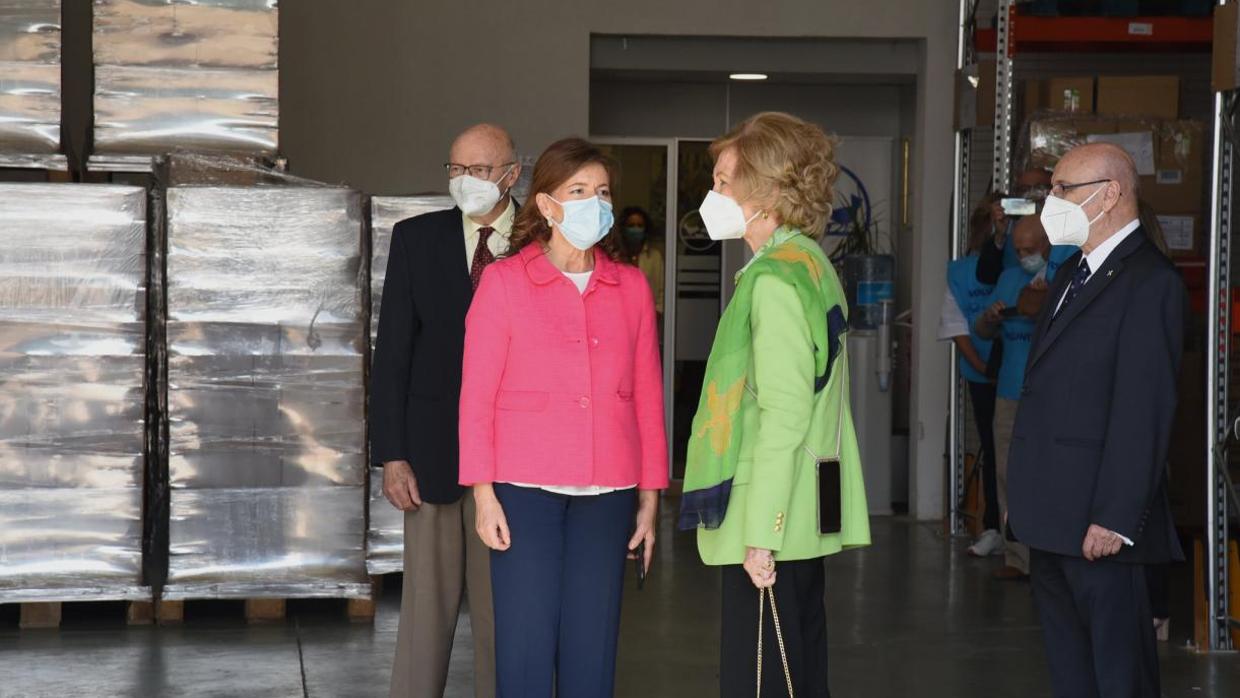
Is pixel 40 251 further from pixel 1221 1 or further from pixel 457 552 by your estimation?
pixel 1221 1

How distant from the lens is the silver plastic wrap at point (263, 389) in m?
5.78

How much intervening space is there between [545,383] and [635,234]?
7.00 meters

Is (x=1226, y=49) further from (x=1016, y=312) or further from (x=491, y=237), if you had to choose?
(x=491, y=237)

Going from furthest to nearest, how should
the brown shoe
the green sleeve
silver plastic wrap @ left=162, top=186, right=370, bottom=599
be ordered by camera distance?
the brown shoe, silver plastic wrap @ left=162, top=186, right=370, bottom=599, the green sleeve

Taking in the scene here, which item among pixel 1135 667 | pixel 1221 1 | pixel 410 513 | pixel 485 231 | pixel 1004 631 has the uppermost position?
pixel 1221 1

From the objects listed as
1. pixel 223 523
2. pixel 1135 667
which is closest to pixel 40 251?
pixel 223 523

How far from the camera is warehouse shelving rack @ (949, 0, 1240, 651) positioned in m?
5.61

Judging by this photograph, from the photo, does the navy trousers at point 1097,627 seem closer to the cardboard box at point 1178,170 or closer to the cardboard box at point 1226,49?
the cardboard box at point 1226,49

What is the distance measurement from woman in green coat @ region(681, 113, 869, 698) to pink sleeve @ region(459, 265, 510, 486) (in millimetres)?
426

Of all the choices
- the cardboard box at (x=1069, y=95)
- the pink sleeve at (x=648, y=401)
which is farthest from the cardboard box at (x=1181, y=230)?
the pink sleeve at (x=648, y=401)

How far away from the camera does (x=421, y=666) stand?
4.05m

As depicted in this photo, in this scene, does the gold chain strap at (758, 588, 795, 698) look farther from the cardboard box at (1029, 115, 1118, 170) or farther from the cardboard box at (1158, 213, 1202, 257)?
the cardboard box at (1158, 213, 1202, 257)

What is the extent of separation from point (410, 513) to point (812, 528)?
1.34m

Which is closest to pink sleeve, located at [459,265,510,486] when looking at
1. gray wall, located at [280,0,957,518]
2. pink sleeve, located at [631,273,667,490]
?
pink sleeve, located at [631,273,667,490]
